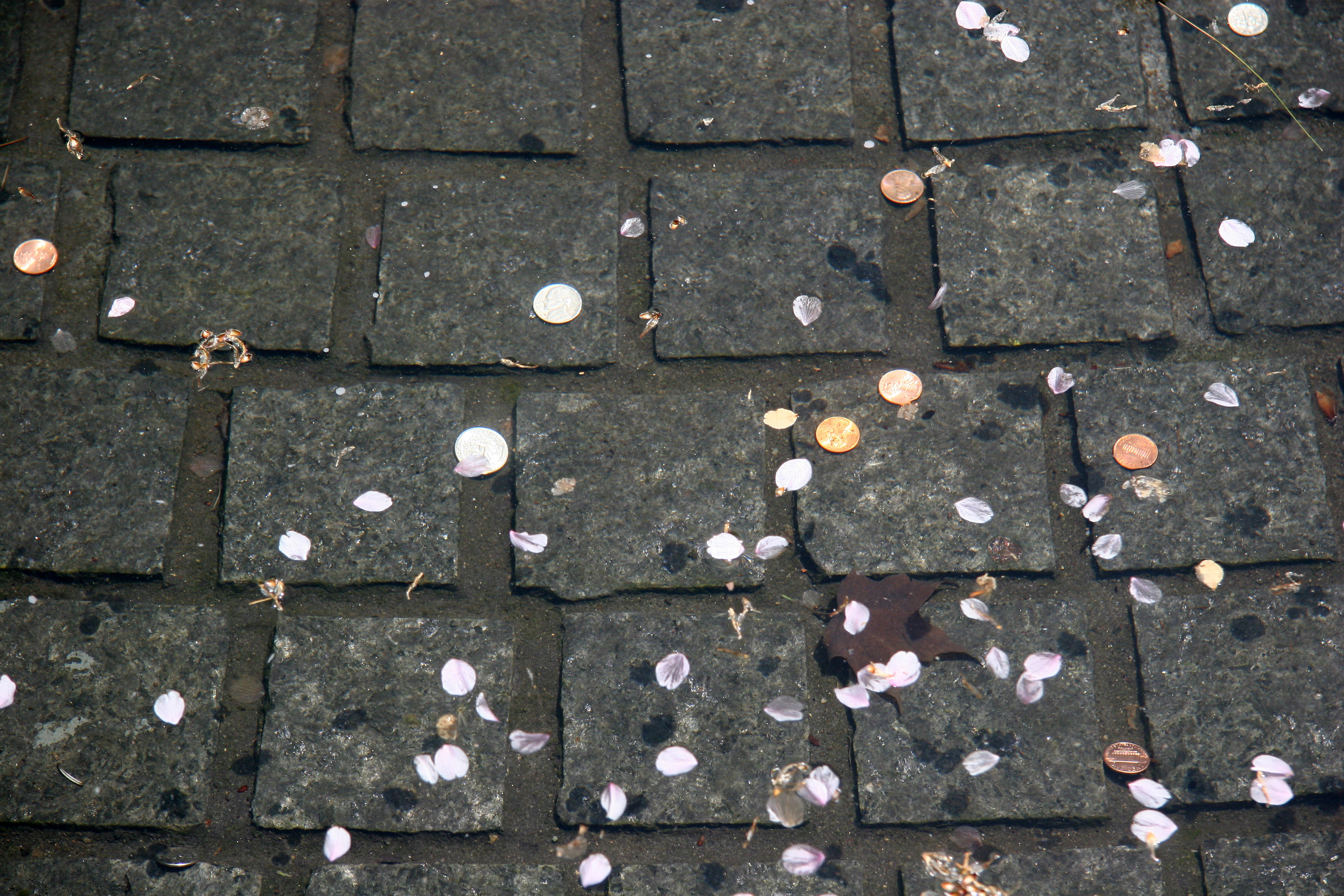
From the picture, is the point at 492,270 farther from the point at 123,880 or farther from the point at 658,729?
the point at 123,880

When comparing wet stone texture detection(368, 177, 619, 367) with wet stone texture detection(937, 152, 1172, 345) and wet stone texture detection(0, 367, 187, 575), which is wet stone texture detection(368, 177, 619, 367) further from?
wet stone texture detection(937, 152, 1172, 345)

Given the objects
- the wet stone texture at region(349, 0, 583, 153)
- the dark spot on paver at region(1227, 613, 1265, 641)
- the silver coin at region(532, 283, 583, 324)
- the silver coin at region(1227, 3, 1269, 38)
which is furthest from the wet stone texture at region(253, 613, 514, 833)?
the silver coin at region(1227, 3, 1269, 38)

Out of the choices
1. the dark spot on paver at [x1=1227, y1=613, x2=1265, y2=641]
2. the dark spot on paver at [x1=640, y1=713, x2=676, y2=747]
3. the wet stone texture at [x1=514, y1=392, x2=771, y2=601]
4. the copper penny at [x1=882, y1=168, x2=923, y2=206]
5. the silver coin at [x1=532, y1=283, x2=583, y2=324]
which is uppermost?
the copper penny at [x1=882, y1=168, x2=923, y2=206]

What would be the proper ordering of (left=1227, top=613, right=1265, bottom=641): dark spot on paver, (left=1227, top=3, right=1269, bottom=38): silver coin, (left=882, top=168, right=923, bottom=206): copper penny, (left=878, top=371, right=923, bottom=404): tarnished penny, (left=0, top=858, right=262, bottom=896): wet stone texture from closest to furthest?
(left=0, top=858, right=262, bottom=896): wet stone texture → (left=1227, top=613, right=1265, bottom=641): dark spot on paver → (left=878, top=371, right=923, bottom=404): tarnished penny → (left=882, top=168, right=923, bottom=206): copper penny → (left=1227, top=3, right=1269, bottom=38): silver coin

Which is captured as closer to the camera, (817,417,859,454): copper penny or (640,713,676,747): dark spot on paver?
(640,713,676,747): dark spot on paver

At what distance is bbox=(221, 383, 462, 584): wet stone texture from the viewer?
2211 millimetres

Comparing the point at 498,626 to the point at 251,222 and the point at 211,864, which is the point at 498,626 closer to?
the point at 211,864

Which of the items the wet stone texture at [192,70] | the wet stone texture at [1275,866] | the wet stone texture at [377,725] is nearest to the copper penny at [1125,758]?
the wet stone texture at [1275,866]

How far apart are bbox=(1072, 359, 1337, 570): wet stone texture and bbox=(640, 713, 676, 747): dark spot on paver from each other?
1.20 metres

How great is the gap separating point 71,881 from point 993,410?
263 centimetres

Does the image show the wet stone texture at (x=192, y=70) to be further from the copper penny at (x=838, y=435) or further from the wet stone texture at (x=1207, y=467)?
the wet stone texture at (x=1207, y=467)

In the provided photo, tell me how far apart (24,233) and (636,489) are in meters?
1.91

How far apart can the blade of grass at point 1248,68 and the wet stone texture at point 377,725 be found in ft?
8.89

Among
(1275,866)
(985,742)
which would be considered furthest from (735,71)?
(1275,866)
